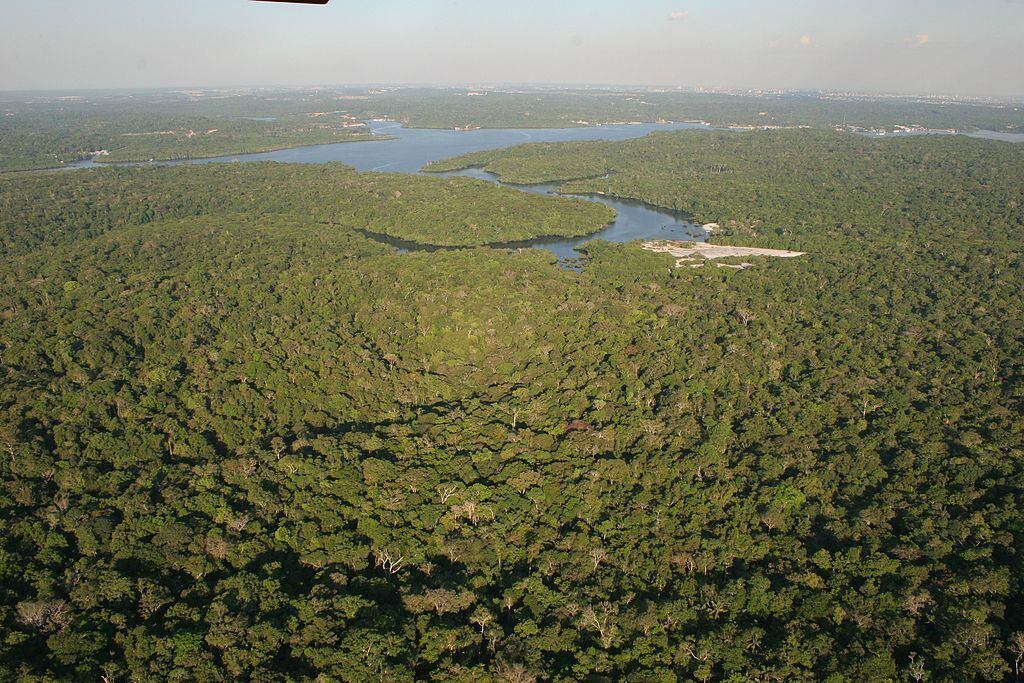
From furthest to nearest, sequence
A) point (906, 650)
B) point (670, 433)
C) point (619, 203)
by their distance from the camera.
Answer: point (619, 203)
point (670, 433)
point (906, 650)

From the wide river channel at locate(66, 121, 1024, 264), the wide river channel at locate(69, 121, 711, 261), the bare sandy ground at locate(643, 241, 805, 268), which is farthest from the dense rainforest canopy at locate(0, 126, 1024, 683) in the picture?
the wide river channel at locate(69, 121, 711, 261)

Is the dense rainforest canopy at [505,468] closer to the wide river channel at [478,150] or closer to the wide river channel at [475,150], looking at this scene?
the wide river channel at [478,150]

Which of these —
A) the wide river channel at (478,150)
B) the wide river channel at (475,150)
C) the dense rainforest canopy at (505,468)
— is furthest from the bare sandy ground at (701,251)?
the dense rainforest canopy at (505,468)

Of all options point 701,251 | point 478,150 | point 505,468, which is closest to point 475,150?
point 478,150

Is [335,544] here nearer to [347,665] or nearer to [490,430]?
[347,665]

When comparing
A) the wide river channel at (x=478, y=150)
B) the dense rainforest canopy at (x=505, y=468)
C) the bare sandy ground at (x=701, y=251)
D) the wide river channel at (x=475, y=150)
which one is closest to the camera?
the dense rainforest canopy at (x=505, y=468)

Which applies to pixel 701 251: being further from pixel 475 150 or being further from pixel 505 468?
pixel 475 150

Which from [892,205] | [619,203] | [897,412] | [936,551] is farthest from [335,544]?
[892,205]
